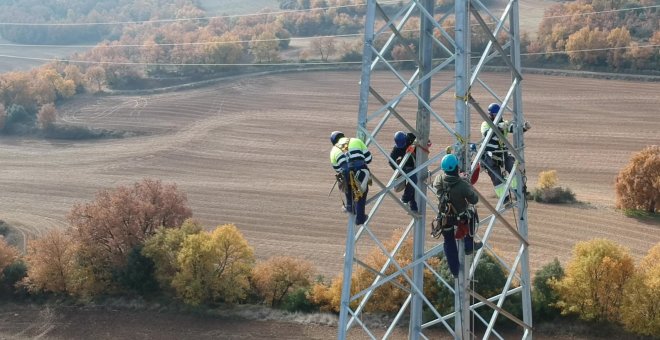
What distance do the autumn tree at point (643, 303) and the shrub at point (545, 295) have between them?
3.09 meters

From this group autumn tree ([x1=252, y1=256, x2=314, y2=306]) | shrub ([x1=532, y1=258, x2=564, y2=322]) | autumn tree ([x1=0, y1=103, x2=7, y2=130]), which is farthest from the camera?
A: autumn tree ([x1=0, y1=103, x2=7, y2=130])

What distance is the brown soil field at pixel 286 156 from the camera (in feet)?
148

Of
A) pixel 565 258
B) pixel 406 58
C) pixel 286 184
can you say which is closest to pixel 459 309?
pixel 565 258

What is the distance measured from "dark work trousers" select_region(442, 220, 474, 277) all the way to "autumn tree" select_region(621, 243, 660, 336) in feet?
64.8

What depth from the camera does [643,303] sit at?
28.5 meters

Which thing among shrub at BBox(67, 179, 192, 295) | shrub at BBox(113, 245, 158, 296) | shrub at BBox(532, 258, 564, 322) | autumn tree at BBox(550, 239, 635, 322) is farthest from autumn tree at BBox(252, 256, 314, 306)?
autumn tree at BBox(550, 239, 635, 322)

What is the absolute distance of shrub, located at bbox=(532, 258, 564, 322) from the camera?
1233 inches

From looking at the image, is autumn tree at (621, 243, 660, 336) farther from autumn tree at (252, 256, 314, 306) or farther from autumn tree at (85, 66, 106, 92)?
autumn tree at (85, 66, 106, 92)

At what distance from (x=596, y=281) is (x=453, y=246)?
809 inches

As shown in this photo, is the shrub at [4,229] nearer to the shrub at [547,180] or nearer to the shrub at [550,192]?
the shrub at [550,192]

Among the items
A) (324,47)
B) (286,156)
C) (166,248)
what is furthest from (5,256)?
(324,47)

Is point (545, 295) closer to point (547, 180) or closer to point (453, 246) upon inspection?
point (547, 180)

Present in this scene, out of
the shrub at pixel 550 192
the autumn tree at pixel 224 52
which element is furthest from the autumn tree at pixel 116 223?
the autumn tree at pixel 224 52

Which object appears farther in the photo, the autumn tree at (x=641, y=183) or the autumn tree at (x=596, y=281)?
the autumn tree at (x=641, y=183)
